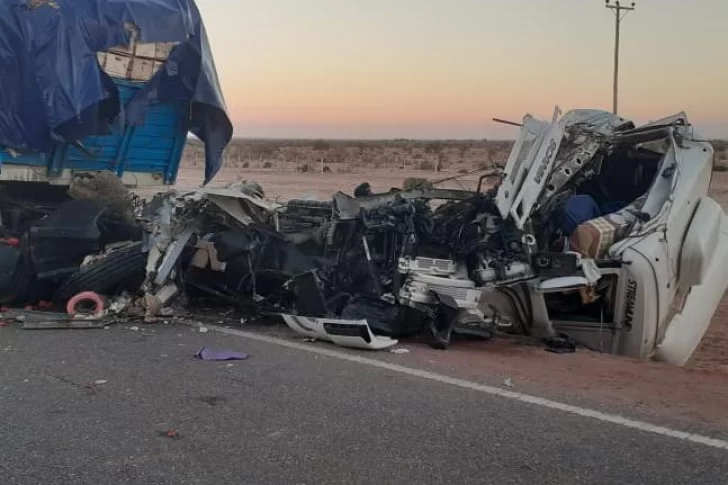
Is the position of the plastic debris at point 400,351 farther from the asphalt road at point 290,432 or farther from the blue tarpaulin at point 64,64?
the blue tarpaulin at point 64,64

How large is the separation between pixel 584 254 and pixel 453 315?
1308 millimetres

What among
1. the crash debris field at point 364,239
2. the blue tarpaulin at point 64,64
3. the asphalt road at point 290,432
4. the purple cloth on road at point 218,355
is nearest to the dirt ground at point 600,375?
the crash debris field at point 364,239

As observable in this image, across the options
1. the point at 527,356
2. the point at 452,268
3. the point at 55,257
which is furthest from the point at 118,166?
the point at 527,356

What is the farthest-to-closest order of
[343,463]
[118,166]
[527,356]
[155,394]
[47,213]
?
[118,166], [47,213], [527,356], [155,394], [343,463]

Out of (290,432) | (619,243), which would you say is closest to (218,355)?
(290,432)

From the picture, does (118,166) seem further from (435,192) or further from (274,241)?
(435,192)

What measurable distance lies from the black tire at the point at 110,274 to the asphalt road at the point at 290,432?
1.74m

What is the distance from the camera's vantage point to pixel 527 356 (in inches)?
264

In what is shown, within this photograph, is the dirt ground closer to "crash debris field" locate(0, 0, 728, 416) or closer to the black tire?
"crash debris field" locate(0, 0, 728, 416)

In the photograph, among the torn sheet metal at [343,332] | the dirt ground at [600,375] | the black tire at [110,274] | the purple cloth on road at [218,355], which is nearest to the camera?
the dirt ground at [600,375]

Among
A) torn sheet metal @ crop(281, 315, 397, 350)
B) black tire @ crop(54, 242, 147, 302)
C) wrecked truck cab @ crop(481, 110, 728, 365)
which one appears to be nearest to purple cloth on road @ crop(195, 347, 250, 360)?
torn sheet metal @ crop(281, 315, 397, 350)

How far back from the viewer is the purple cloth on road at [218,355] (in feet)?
20.5

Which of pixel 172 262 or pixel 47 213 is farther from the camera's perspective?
pixel 47 213

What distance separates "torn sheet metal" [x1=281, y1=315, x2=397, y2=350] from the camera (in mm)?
6562
